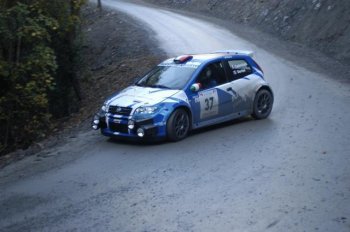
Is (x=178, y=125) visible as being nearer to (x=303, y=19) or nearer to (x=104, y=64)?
(x=104, y=64)

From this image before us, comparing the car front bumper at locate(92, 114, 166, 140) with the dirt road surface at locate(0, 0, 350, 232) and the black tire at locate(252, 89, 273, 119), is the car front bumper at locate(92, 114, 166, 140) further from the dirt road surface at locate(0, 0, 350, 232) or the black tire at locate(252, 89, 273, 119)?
the black tire at locate(252, 89, 273, 119)

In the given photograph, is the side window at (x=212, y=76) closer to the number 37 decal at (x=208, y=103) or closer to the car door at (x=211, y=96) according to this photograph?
the car door at (x=211, y=96)

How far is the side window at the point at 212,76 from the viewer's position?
515 inches

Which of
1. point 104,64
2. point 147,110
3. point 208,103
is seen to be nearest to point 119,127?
point 147,110

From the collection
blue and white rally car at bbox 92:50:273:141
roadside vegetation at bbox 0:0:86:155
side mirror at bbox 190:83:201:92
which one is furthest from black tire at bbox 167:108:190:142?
roadside vegetation at bbox 0:0:86:155

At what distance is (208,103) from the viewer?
12938 millimetres

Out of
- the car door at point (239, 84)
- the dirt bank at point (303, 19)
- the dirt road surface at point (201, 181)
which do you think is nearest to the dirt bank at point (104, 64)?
the dirt road surface at point (201, 181)

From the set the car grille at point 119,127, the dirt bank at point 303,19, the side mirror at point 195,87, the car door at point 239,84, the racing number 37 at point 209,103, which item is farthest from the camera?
the dirt bank at point 303,19

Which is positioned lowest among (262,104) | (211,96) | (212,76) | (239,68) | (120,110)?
(262,104)

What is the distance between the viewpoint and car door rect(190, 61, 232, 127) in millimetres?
12742

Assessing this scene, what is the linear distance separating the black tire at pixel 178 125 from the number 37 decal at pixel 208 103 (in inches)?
21.1

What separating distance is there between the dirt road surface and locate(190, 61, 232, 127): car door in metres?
0.38

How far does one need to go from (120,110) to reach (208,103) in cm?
203

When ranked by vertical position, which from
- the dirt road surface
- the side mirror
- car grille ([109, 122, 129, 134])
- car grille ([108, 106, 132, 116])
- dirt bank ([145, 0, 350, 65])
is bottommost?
the dirt road surface
